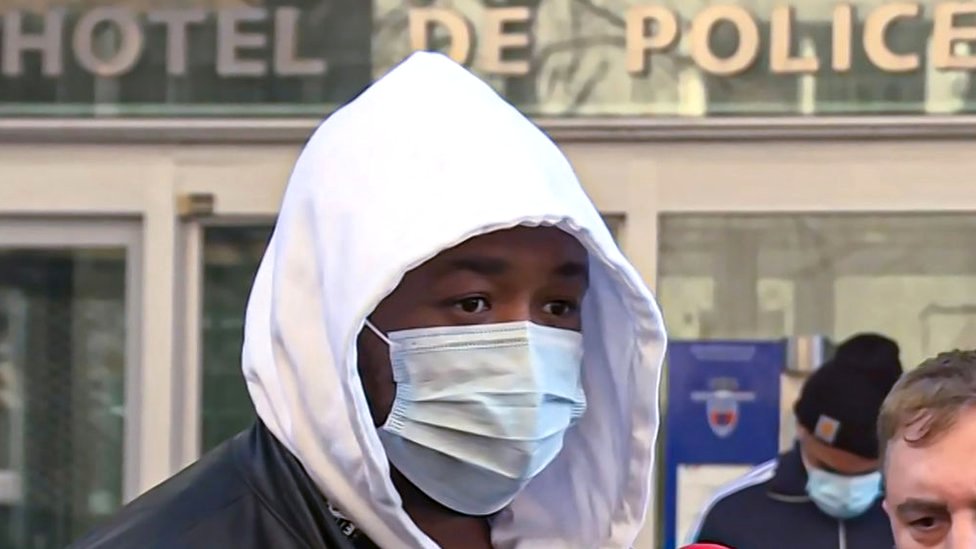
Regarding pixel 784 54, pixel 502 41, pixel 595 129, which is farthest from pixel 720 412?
pixel 502 41

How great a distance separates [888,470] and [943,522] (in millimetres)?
136

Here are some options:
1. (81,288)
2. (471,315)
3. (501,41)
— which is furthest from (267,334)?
(81,288)

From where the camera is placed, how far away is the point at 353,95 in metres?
4.02

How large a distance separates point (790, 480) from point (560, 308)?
2.25 m

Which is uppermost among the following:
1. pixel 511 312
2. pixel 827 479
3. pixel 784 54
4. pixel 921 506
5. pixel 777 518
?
pixel 784 54

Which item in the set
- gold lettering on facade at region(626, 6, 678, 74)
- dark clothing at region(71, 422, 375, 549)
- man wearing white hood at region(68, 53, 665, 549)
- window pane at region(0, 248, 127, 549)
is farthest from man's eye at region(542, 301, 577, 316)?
window pane at region(0, 248, 127, 549)

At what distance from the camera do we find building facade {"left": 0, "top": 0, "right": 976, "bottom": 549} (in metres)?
3.87

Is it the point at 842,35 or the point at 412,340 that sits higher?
the point at 842,35

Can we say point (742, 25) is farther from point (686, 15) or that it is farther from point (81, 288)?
point (81, 288)

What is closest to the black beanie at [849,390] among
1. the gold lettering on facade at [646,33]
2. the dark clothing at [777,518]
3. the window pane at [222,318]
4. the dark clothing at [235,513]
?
the dark clothing at [777,518]

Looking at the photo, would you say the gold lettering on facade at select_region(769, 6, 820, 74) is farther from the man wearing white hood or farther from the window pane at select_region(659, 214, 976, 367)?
the man wearing white hood

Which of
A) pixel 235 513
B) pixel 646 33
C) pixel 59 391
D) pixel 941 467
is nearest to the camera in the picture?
pixel 235 513

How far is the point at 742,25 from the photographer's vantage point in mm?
3885

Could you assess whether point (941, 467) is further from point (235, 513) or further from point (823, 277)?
point (823, 277)
